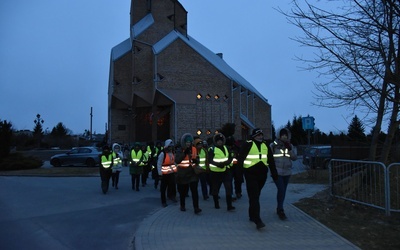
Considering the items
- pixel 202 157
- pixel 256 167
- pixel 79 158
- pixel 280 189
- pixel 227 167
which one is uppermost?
pixel 202 157

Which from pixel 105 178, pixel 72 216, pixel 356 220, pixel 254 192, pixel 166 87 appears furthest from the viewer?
pixel 166 87

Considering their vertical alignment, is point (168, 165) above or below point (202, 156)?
below

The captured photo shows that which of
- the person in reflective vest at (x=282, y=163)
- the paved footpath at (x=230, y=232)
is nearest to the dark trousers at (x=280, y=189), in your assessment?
the person in reflective vest at (x=282, y=163)

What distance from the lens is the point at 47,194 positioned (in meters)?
12.4

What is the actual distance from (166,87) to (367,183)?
3679 centimetres

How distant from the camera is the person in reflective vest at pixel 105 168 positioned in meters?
12.6

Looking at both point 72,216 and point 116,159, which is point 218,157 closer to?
point 72,216

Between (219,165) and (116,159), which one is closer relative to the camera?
(219,165)

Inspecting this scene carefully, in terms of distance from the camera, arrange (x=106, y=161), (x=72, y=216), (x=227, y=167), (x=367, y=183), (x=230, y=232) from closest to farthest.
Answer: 1. (x=230, y=232)
2. (x=367, y=183)
3. (x=72, y=216)
4. (x=227, y=167)
5. (x=106, y=161)

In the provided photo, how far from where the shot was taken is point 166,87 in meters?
43.9

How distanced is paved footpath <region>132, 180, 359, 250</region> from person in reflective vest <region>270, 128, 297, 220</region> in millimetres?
385

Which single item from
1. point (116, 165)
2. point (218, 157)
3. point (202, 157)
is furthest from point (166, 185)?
point (116, 165)

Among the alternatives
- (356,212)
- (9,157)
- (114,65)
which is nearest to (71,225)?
(356,212)

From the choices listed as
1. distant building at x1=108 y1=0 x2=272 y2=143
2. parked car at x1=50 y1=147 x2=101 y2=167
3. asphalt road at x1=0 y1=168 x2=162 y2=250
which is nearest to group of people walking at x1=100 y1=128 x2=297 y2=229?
asphalt road at x1=0 y1=168 x2=162 y2=250
